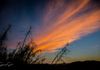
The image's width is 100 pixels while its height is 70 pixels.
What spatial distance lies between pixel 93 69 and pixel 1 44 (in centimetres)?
476

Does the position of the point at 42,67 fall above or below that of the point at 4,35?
below

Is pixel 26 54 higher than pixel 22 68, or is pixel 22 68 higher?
pixel 26 54

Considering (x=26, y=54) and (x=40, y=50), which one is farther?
(x=40, y=50)

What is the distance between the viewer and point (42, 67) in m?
5.54

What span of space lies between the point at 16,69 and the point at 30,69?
16.6 inches

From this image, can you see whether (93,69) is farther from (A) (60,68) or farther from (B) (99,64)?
(A) (60,68)

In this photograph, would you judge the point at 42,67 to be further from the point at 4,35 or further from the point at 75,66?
the point at 4,35

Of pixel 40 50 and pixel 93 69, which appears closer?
pixel 93 69

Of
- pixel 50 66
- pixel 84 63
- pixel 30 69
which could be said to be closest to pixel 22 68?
pixel 30 69

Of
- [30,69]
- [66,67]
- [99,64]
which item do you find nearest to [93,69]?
[99,64]

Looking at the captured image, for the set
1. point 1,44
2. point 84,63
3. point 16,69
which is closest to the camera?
point 16,69

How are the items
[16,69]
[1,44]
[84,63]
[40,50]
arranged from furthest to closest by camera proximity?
[40,50], [1,44], [84,63], [16,69]

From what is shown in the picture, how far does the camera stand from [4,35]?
895cm

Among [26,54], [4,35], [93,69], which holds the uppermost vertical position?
[4,35]
